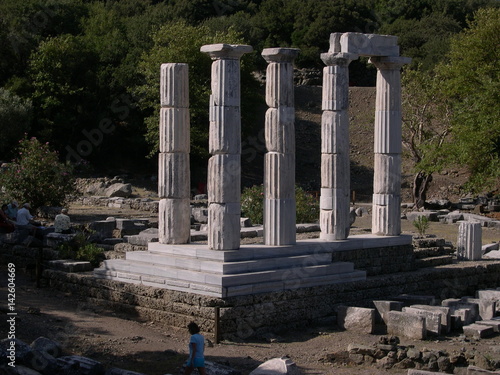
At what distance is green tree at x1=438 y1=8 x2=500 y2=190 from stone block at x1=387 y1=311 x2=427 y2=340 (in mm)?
16642

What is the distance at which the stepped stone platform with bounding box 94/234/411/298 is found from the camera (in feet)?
47.2

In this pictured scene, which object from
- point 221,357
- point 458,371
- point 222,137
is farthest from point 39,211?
point 458,371

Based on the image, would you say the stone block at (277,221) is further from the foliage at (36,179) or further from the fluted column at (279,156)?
the foliage at (36,179)

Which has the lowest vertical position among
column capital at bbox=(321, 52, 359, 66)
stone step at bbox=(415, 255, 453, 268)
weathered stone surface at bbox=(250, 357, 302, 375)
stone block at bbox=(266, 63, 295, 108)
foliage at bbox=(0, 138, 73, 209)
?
weathered stone surface at bbox=(250, 357, 302, 375)

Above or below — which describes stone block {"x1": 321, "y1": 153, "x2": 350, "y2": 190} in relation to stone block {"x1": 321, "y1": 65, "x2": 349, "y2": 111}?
below

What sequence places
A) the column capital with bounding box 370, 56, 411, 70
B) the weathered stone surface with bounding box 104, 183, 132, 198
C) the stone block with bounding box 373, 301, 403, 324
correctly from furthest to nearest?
the weathered stone surface with bounding box 104, 183, 132, 198
the column capital with bounding box 370, 56, 411, 70
the stone block with bounding box 373, 301, 403, 324

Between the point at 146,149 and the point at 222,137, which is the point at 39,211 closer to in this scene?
the point at 222,137

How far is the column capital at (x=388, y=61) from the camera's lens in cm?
1823

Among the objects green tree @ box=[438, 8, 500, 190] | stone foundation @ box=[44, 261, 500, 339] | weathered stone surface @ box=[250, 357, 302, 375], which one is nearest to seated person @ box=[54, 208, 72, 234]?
stone foundation @ box=[44, 261, 500, 339]

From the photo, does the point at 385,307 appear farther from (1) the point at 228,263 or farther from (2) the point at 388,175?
(2) the point at 388,175

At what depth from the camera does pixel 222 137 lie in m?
15.1

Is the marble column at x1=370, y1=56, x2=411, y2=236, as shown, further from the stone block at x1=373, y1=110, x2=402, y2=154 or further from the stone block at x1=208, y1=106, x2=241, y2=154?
the stone block at x1=208, y1=106, x2=241, y2=154

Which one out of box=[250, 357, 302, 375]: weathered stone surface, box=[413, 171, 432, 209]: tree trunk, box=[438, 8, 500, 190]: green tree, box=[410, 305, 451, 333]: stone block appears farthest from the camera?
box=[413, 171, 432, 209]: tree trunk

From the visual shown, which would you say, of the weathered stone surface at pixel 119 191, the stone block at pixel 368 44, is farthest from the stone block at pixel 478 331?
the weathered stone surface at pixel 119 191
